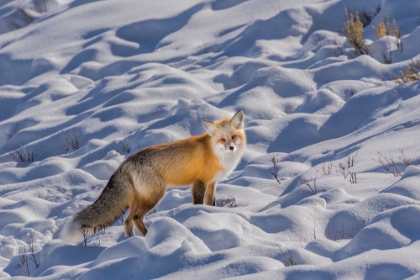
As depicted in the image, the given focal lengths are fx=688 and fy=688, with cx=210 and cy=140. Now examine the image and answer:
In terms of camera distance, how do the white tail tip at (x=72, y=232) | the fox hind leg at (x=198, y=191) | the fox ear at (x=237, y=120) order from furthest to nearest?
the fox ear at (x=237, y=120) < the fox hind leg at (x=198, y=191) < the white tail tip at (x=72, y=232)

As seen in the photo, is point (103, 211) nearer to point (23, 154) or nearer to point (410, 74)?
point (23, 154)

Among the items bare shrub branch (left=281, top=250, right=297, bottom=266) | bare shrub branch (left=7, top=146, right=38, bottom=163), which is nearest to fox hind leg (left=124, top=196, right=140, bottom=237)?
bare shrub branch (left=281, top=250, right=297, bottom=266)

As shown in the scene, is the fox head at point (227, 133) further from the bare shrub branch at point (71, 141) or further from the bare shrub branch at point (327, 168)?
the bare shrub branch at point (71, 141)

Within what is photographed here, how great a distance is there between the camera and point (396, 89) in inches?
371

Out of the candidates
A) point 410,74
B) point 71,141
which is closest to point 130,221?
point 71,141

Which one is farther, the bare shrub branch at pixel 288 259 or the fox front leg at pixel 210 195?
the fox front leg at pixel 210 195

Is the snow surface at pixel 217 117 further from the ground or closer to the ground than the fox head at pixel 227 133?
closer to the ground

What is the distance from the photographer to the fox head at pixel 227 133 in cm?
685

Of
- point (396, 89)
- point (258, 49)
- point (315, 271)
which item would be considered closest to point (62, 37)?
point (258, 49)

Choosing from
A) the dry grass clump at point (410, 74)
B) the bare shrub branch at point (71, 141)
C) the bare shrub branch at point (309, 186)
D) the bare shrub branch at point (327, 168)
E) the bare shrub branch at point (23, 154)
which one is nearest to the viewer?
the bare shrub branch at point (309, 186)

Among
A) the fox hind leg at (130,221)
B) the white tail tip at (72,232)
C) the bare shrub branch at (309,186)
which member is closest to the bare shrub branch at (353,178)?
the bare shrub branch at (309,186)

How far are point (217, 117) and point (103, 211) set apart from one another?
4000 millimetres

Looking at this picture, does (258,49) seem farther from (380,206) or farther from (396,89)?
(380,206)

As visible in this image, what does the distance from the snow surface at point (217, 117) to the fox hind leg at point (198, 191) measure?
25 centimetres
